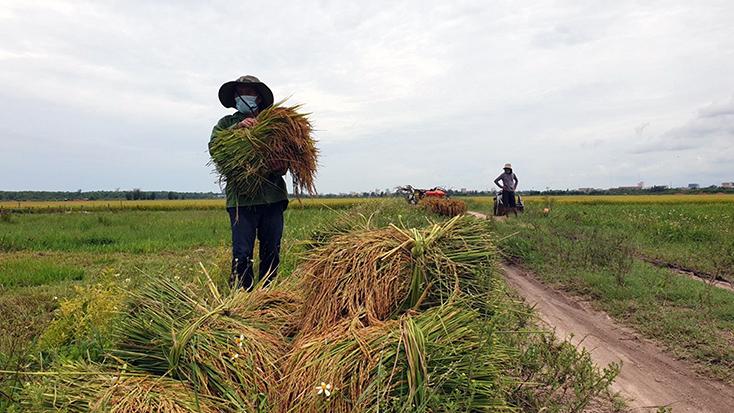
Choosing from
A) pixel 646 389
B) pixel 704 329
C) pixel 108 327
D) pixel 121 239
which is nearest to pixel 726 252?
pixel 704 329

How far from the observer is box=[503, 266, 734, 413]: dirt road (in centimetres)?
316

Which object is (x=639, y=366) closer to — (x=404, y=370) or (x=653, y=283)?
(x=404, y=370)

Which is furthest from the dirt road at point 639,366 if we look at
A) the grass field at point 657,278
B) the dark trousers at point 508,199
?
the dark trousers at point 508,199

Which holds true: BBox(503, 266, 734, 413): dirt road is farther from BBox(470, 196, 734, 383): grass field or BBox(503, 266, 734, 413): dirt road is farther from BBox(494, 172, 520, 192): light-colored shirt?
Result: BBox(494, 172, 520, 192): light-colored shirt

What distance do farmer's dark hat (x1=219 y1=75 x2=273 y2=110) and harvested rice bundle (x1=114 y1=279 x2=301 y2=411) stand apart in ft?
8.00

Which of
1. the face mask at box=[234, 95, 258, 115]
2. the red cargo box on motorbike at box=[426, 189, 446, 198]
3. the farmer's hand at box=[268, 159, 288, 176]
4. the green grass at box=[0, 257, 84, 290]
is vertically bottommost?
the green grass at box=[0, 257, 84, 290]

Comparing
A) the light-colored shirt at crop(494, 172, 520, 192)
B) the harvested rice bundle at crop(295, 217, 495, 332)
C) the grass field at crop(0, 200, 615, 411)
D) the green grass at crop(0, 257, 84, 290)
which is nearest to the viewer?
the harvested rice bundle at crop(295, 217, 495, 332)

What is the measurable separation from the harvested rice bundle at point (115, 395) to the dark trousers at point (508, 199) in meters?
14.7

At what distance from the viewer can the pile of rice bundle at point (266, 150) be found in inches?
155

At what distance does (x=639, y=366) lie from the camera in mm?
3754

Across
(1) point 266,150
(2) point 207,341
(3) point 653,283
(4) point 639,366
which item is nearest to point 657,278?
(3) point 653,283

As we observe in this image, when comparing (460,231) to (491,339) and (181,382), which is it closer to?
(491,339)

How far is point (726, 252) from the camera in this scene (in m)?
8.31

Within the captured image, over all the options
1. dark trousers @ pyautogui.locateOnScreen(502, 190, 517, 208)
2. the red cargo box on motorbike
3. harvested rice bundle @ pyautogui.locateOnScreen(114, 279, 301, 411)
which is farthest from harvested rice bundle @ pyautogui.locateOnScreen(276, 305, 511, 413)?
the red cargo box on motorbike
